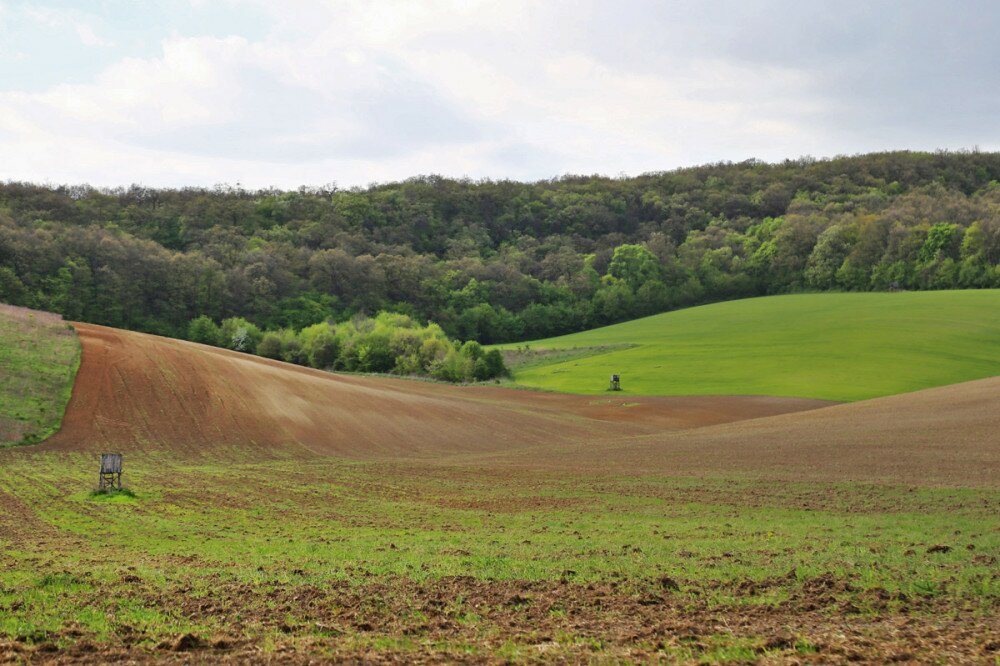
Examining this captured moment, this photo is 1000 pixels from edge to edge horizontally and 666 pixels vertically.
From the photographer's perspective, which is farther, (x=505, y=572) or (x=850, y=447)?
(x=850, y=447)

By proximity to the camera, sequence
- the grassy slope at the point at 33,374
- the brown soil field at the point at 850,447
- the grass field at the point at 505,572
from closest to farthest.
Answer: the grass field at the point at 505,572 → the brown soil field at the point at 850,447 → the grassy slope at the point at 33,374

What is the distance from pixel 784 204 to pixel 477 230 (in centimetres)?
5857

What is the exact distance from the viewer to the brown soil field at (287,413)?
41156 mm

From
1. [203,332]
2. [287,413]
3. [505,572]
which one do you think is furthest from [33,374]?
[203,332]

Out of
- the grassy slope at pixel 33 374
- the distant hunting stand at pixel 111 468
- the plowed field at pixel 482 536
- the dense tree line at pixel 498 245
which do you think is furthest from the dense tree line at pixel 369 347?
the distant hunting stand at pixel 111 468

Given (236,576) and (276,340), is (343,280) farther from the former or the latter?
(236,576)

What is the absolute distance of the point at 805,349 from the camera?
86562 millimetres

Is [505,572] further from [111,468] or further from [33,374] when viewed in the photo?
[33,374]

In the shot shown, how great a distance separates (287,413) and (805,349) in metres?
57.7

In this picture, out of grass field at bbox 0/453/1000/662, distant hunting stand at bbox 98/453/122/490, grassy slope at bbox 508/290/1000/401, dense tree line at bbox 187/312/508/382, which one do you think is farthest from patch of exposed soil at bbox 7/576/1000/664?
dense tree line at bbox 187/312/508/382

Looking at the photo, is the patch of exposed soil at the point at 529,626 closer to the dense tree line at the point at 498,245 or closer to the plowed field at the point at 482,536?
the plowed field at the point at 482,536

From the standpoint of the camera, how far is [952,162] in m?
174

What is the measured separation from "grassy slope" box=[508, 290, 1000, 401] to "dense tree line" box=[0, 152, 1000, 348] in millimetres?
16678

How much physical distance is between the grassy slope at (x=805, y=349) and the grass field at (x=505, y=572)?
44.8 metres
